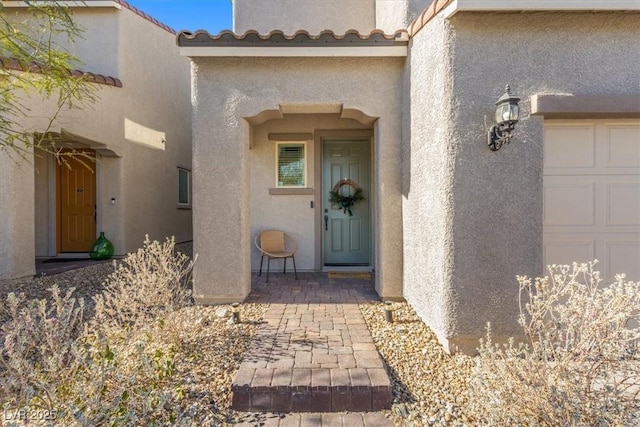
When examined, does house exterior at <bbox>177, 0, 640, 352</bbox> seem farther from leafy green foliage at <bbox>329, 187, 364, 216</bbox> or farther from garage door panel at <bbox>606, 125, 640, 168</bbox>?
leafy green foliage at <bbox>329, 187, 364, 216</bbox>

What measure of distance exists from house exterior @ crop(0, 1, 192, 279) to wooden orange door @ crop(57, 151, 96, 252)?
0.03 meters

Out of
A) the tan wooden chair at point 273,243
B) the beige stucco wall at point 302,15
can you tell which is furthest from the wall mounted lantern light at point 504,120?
the beige stucco wall at point 302,15

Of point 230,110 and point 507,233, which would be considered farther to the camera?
point 230,110

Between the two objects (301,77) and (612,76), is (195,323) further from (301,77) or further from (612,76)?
(612,76)

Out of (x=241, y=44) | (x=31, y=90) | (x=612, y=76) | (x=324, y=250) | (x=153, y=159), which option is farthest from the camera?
(x=153, y=159)

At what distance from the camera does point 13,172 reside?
21.3 ft

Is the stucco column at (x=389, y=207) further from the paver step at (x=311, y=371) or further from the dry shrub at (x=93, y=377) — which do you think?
the dry shrub at (x=93, y=377)

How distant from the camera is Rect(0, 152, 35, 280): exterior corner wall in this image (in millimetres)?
6418

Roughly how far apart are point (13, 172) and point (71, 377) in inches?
224

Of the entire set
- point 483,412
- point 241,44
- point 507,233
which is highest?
point 241,44

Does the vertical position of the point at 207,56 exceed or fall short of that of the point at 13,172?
it exceeds it

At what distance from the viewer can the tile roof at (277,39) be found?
196 inches

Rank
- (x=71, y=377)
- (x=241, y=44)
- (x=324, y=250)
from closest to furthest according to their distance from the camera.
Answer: (x=71, y=377) < (x=241, y=44) < (x=324, y=250)

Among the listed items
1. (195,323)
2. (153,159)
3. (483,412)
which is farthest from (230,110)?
(153,159)
